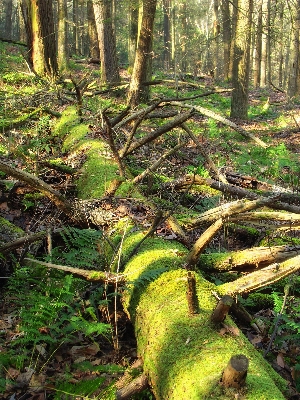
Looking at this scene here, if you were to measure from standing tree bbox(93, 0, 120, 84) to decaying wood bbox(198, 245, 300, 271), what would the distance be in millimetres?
9934

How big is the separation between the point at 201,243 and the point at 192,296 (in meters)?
0.56

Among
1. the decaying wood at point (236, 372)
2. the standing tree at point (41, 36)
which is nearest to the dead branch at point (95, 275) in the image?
the decaying wood at point (236, 372)

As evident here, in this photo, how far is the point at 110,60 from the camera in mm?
13391

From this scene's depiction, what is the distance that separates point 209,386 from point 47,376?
1.30 metres

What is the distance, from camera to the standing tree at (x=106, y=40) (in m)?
12.5

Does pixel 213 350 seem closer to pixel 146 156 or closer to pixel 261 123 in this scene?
pixel 146 156

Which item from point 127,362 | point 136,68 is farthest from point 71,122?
point 127,362

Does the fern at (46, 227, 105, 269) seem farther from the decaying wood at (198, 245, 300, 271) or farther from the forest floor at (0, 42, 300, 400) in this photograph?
the decaying wood at (198, 245, 300, 271)

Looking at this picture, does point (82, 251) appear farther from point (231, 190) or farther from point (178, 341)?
point (231, 190)

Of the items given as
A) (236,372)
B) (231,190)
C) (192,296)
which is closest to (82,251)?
(192,296)

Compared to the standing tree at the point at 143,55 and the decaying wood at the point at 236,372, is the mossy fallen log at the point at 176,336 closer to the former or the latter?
the decaying wood at the point at 236,372

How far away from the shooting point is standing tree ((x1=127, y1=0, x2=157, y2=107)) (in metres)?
10.1

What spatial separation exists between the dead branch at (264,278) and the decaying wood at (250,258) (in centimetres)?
44

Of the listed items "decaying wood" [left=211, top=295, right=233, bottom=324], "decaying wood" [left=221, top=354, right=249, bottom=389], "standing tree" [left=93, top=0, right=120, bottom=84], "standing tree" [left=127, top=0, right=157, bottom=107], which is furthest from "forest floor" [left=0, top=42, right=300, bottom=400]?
"standing tree" [left=93, top=0, right=120, bottom=84]
